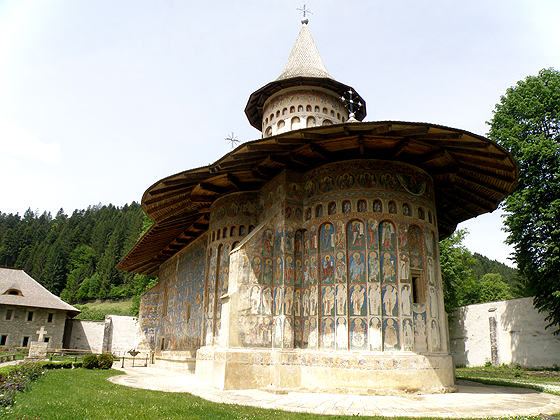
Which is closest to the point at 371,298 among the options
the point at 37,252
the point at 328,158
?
the point at 328,158

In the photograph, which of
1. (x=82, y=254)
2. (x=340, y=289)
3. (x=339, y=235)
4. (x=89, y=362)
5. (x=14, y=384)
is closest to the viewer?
(x=14, y=384)

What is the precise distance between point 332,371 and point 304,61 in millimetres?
13016

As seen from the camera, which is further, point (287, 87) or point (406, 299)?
point (287, 87)

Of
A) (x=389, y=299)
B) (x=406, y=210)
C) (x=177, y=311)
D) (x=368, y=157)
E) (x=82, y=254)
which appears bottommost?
(x=177, y=311)

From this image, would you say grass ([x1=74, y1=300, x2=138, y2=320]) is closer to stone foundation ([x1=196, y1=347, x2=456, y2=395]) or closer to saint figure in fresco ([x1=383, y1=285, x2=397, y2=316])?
stone foundation ([x1=196, y1=347, x2=456, y2=395])

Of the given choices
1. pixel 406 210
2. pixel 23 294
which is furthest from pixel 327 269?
pixel 23 294

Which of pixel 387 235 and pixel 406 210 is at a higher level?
pixel 406 210

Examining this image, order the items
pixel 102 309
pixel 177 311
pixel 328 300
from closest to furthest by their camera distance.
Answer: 1. pixel 328 300
2. pixel 177 311
3. pixel 102 309

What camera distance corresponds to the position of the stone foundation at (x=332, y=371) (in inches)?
382

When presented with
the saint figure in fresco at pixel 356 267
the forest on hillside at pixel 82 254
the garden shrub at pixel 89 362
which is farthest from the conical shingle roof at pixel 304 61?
the forest on hillside at pixel 82 254

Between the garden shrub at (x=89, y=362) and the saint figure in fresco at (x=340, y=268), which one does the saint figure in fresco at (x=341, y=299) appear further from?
the garden shrub at (x=89, y=362)

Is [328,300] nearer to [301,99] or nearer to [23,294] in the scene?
[301,99]

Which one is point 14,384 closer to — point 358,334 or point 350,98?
point 358,334

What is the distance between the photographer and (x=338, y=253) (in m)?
11.0
